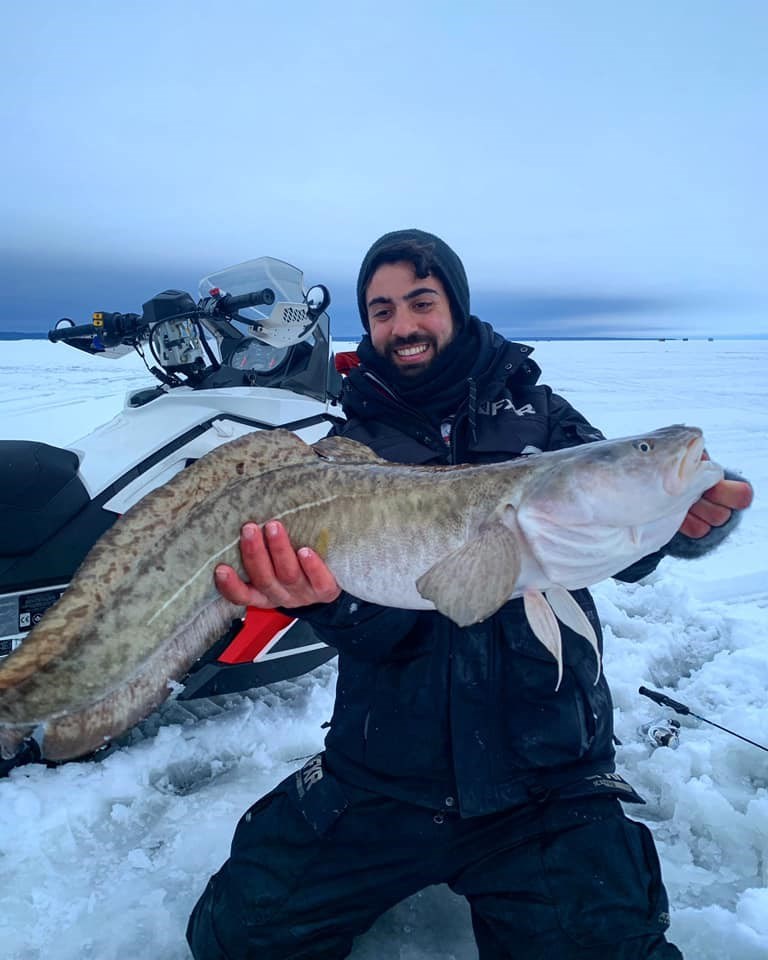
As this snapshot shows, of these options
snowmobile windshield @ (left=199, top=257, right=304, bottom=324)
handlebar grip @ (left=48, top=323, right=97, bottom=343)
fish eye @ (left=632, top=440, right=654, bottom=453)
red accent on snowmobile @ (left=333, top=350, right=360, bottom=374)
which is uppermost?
snowmobile windshield @ (left=199, top=257, right=304, bottom=324)

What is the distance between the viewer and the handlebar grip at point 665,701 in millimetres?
3090

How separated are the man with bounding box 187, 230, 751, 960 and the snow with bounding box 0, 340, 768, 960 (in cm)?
23

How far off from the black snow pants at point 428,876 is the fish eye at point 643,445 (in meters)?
1.22

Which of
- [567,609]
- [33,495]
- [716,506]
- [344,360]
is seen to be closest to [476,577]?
[567,609]

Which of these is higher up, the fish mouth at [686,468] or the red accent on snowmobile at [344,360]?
the red accent on snowmobile at [344,360]

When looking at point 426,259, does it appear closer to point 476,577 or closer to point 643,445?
point 643,445

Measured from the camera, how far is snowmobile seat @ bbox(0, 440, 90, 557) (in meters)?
2.72

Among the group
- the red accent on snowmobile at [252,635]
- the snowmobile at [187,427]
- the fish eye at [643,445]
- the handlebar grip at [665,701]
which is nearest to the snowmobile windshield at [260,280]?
the snowmobile at [187,427]

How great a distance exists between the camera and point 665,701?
3143mm

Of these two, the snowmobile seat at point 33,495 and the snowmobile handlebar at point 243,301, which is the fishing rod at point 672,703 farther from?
the snowmobile seat at point 33,495

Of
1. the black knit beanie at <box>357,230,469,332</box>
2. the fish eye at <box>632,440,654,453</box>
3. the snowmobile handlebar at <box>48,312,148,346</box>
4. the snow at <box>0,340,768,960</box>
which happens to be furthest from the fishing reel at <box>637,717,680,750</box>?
the snowmobile handlebar at <box>48,312,148,346</box>

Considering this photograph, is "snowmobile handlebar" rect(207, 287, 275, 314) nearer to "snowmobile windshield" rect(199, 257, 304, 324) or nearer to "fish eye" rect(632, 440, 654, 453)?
"snowmobile windshield" rect(199, 257, 304, 324)

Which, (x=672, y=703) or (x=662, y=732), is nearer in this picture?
(x=662, y=732)

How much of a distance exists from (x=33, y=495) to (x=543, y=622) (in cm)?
225
